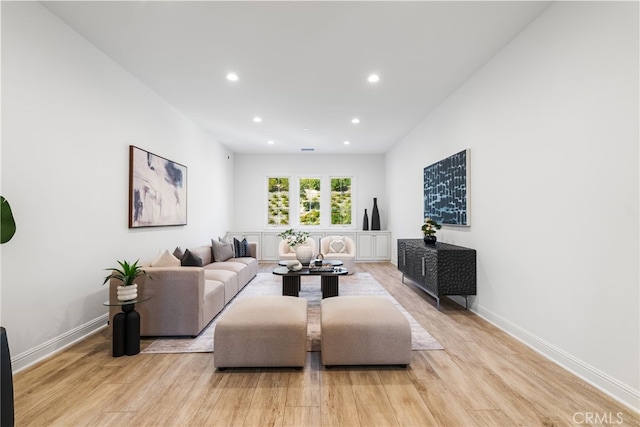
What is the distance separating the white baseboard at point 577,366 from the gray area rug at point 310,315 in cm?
80

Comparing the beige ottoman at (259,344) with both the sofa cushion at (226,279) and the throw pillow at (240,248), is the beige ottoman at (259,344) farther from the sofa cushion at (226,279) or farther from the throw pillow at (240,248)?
the throw pillow at (240,248)

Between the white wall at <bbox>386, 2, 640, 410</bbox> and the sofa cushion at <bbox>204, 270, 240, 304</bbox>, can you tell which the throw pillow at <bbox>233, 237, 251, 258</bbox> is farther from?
the white wall at <bbox>386, 2, 640, 410</bbox>

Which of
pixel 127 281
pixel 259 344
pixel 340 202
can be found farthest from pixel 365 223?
pixel 127 281

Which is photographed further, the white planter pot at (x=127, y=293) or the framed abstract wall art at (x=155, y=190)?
the framed abstract wall art at (x=155, y=190)

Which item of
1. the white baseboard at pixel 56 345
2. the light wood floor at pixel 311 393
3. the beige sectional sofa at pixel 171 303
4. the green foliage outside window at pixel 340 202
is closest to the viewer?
the light wood floor at pixel 311 393

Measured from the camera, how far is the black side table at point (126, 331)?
2.43 m

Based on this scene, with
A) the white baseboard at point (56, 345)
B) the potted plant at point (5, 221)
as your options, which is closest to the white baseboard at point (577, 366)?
the potted plant at point (5, 221)

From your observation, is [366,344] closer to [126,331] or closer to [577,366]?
[577,366]

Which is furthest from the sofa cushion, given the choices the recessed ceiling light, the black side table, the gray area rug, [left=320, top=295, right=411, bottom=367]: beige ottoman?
the recessed ceiling light

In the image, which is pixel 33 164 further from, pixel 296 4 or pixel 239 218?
pixel 239 218

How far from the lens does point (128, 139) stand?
341 centimetres

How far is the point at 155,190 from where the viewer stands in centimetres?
391

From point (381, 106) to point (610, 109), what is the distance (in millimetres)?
2903

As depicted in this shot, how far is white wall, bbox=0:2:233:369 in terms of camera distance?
2.16 metres
